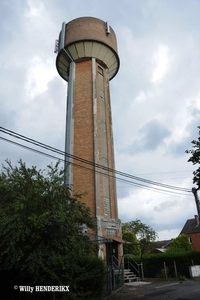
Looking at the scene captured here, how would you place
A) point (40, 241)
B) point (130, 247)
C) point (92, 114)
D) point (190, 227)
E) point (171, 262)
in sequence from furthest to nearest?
point (190, 227), point (130, 247), point (92, 114), point (171, 262), point (40, 241)

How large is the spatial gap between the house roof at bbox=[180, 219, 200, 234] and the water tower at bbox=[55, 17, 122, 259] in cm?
2901

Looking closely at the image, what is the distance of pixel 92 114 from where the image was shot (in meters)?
21.6

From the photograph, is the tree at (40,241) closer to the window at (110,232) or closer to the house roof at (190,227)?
the window at (110,232)

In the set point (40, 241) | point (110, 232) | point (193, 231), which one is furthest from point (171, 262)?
point (193, 231)

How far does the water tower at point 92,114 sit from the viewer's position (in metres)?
18.9

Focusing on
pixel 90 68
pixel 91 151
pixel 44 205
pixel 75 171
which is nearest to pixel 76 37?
pixel 90 68

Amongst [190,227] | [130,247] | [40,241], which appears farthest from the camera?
[190,227]

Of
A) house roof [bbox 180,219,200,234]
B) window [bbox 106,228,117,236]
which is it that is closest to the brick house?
house roof [bbox 180,219,200,234]

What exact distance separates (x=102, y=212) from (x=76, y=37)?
15885 mm

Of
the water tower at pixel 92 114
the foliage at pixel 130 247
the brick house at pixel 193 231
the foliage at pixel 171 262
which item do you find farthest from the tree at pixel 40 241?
the brick house at pixel 193 231

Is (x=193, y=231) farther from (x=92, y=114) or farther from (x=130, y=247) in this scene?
(x=92, y=114)

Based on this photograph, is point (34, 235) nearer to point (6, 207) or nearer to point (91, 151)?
point (6, 207)

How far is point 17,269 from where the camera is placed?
9.11m

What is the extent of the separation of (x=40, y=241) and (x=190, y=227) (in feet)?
136
